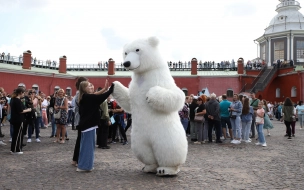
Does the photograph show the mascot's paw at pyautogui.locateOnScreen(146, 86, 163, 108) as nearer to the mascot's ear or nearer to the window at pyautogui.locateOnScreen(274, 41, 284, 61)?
the mascot's ear

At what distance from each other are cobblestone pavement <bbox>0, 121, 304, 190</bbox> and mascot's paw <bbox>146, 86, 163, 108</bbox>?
4.49 ft

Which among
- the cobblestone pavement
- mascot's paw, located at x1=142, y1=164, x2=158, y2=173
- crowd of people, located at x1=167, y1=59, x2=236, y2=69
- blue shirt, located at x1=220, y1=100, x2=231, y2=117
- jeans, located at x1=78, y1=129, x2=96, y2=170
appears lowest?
the cobblestone pavement

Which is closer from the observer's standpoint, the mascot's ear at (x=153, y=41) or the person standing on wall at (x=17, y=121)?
the mascot's ear at (x=153, y=41)

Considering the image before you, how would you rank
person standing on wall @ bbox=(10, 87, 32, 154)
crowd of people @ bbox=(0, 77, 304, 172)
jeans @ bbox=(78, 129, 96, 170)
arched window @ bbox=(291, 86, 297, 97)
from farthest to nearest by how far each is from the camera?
arched window @ bbox=(291, 86, 297, 97), crowd of people @ bbox=(0, 77, 304, 172), person standing on wall @ bbox=(10, 87, 32, 154), jeans @ bbox=(78, 129, 96, 170)

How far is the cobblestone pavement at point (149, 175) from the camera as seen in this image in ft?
16.5

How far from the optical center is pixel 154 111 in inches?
211

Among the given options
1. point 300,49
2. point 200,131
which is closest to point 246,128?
point 200,131

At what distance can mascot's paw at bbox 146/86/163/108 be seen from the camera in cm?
502

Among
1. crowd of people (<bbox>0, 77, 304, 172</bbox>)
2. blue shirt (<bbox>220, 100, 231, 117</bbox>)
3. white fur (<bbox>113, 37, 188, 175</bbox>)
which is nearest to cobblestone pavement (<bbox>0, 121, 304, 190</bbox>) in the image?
white fur (<bbox>113, 37, 188, 175</bbox>)

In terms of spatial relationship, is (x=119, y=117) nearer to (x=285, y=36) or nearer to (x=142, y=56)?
(x=142, y=56)

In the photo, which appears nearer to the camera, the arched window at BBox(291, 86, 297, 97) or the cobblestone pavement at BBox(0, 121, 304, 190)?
the cobblestone pavement at BBox(0, 121, 304, 190)

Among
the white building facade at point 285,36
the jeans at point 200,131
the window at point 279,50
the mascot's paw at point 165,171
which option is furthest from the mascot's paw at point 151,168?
the window at point 279,50

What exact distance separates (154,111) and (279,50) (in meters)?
35.5

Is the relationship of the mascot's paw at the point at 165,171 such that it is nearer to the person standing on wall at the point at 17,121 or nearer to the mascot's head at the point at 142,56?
the mascot's head at the point at 142,56
